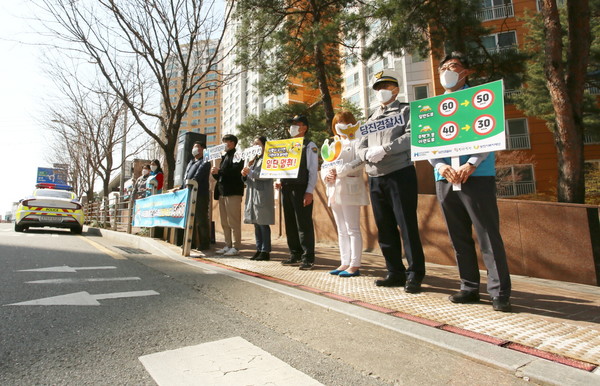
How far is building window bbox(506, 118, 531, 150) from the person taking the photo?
78.2 ft

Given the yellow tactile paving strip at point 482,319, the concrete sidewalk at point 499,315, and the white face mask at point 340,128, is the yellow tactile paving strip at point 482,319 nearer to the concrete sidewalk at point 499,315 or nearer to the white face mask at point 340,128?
the concrete sidewalk at point 499,315

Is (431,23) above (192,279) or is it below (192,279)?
above

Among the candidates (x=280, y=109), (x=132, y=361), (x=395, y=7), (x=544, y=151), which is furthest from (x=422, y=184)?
(x=544, y=151)

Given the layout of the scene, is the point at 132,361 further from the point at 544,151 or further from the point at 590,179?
the point at 544,151

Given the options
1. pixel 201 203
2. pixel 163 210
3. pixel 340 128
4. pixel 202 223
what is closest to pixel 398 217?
pixel 340 128

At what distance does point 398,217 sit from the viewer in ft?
10.7

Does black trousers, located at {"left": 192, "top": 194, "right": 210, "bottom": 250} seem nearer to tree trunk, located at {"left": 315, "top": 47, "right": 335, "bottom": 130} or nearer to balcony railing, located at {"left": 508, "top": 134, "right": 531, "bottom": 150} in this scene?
tree trunk, located at {"left": 315, "top": 47, "right": 335, "bottom": 130}

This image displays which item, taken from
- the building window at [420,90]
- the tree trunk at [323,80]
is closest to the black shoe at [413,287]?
the tree trunk at [323,80]

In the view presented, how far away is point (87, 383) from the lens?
4.65 ft

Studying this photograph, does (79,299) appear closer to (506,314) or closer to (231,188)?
(231,188)

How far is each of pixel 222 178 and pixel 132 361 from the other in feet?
14.3

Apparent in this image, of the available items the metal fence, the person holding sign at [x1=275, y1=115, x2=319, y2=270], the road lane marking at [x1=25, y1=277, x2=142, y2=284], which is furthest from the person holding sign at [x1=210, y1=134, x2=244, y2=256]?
the metal fence

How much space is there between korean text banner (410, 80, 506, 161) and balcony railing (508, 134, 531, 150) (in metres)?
25.5

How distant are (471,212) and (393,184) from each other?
0.81 metres
